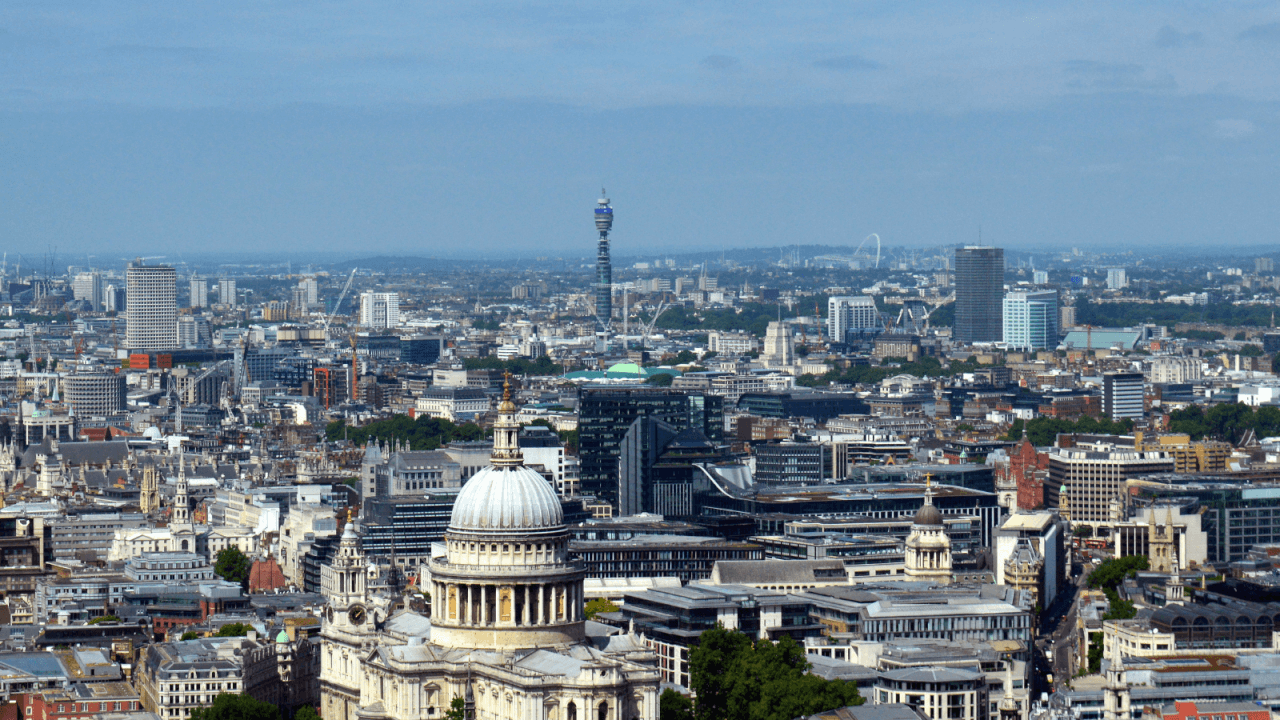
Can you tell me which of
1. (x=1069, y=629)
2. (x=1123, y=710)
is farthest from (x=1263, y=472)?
(x=1123, y=710)

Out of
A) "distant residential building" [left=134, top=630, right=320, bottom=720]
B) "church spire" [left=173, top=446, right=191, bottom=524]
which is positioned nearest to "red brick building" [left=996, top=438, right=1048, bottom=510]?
"church spire" [left=173, top=446, right=191, bottom=524]

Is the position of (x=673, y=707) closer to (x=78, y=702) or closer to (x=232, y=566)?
(x=78, y=702)

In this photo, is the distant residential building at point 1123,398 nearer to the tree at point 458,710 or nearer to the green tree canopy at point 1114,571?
the green tree canopy at point 1114,571

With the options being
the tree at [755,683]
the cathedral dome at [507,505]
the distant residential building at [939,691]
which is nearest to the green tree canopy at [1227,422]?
the distant residential building at [939,691]

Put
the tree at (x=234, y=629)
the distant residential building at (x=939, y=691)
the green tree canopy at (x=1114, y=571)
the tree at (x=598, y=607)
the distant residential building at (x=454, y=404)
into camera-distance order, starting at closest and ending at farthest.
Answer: the distant residential building at (x=939, y=691)
the tree at (x=234, y=629)
the tree at (x=598, y=607)
the green tree canopy at (x=1114, y=571)
the distant residential building at (x=454, y=404)

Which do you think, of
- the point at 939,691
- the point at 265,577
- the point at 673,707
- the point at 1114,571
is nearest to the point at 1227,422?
the point at 1114,571

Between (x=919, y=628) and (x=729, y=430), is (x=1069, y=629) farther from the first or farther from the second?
(x=729, y=430)

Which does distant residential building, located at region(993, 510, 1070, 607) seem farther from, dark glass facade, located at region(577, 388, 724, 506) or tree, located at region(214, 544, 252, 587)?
tree, located at region(214, 544, 252, 587)
